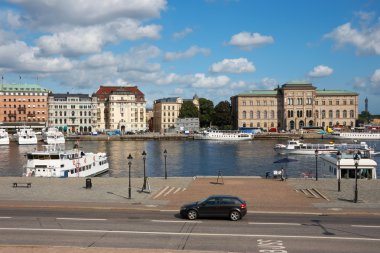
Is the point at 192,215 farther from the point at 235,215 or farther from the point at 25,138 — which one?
the point at 25,138

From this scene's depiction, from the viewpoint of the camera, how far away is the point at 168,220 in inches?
1150

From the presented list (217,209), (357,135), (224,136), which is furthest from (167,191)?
(357,135)

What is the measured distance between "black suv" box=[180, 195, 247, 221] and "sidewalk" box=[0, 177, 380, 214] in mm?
3973

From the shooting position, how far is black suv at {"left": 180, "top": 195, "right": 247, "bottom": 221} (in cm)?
2880

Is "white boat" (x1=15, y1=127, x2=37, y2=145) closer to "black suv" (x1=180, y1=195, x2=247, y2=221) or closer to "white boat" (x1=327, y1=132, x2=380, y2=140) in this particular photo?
"white boat" (x1=327, y1=132, x2=380, y2=140)

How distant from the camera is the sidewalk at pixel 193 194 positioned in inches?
1352

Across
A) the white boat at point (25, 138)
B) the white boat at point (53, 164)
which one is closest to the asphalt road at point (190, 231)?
the white boat at point (53, 164)

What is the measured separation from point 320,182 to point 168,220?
2308 cm

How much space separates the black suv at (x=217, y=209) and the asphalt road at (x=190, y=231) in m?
0.45

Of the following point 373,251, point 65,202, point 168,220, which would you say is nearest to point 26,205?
point 65,202

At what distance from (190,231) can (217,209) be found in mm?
3589

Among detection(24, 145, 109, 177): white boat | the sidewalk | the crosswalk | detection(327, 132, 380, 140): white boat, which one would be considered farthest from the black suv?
detection(327, 132, 380, 140): white boat

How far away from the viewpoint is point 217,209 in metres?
28.9

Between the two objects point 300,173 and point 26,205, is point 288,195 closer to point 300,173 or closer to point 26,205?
point 26,205
